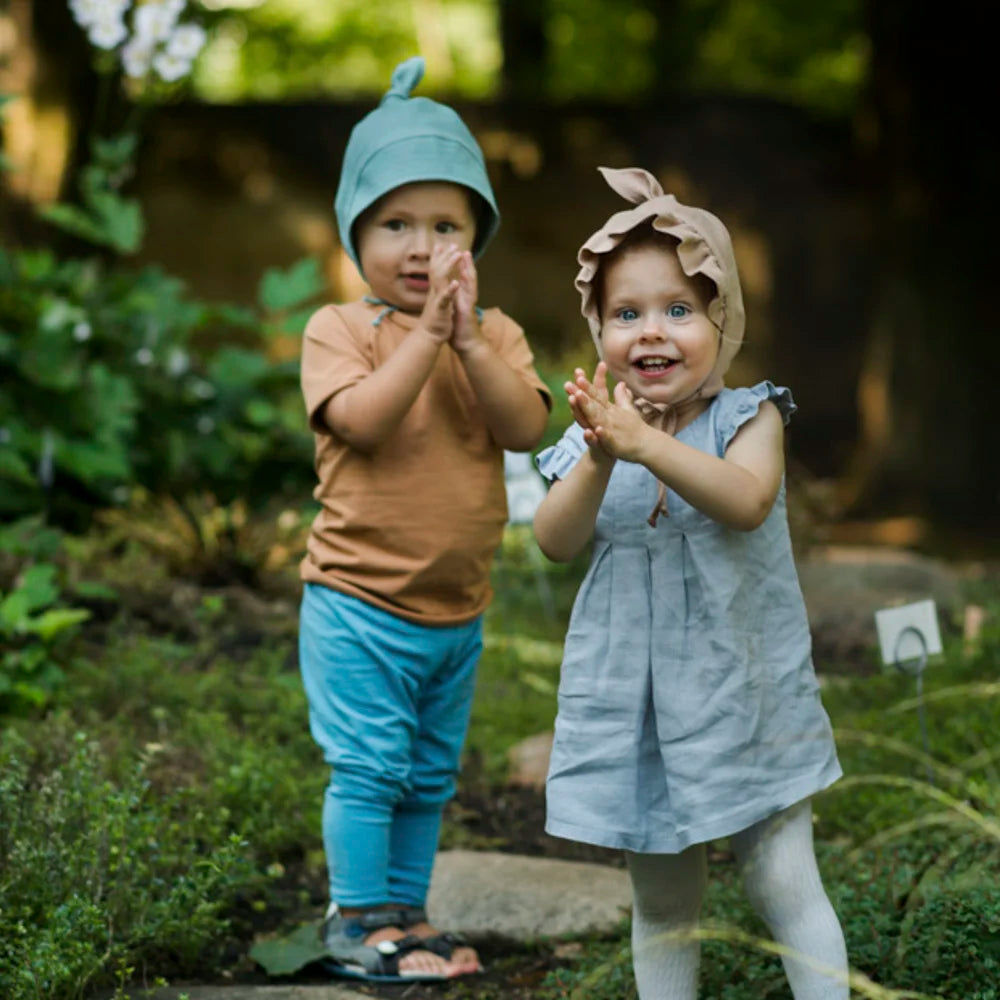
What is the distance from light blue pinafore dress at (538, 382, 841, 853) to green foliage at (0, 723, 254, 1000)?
743 mm

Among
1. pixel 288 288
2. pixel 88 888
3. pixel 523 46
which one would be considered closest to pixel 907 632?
pixel 88 888

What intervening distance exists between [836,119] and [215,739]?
11.8m

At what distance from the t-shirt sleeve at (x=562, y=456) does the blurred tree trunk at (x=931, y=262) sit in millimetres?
8889

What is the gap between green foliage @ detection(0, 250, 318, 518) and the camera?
550cm

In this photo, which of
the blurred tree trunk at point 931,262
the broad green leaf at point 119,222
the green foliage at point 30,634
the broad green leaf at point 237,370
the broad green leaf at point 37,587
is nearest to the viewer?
the green foliage at point 30,634

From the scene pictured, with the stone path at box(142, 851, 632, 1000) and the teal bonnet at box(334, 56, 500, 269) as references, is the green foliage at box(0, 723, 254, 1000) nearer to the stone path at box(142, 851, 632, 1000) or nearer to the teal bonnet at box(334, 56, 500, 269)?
the stone path at box(142, 851, 632, 1000)

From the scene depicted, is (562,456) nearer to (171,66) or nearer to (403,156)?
(403,156)

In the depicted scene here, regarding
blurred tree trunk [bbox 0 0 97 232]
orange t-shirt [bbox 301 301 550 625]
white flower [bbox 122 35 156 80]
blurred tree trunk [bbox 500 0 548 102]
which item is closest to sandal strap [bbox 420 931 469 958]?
orange t-shirt [bbox 301 301 550 625]

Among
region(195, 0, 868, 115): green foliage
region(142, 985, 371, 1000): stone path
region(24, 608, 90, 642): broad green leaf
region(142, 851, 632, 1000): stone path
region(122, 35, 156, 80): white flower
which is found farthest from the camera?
region(195, 0, 868, 115): green foliage

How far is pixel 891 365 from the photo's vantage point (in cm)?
1116

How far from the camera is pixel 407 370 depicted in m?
2.88

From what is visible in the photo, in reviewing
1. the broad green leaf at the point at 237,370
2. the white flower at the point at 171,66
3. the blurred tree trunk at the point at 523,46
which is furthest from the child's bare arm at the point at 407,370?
the blurred tree trunk at the point at 523,46

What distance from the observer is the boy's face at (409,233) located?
3.02m

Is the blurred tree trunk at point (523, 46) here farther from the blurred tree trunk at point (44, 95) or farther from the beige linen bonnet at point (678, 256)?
the beige linen bonnet at point (678, 256)
